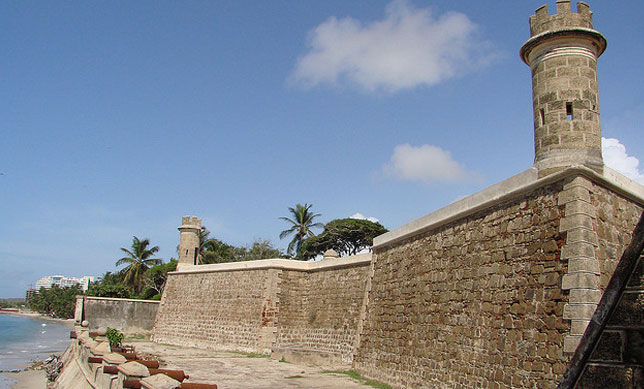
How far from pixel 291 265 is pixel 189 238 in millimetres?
7878

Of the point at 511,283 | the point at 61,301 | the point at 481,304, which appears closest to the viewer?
the point at 511,283

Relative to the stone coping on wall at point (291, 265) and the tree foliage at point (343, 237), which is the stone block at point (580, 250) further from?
the tree foliage at point (343, 237)

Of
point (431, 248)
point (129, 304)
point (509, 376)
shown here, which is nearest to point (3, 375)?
point (129, 304)

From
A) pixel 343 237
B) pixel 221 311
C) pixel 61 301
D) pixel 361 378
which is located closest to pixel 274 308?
pixel 221 311

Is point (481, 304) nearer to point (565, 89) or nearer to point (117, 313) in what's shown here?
point (565, 89)

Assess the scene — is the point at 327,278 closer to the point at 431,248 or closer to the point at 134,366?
the point at 431,248

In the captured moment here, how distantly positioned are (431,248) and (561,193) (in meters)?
3.90

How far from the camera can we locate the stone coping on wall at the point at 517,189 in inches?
282

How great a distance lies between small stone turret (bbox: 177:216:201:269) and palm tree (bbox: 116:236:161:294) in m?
17.6

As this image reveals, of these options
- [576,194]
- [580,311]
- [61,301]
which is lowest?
[61,301]

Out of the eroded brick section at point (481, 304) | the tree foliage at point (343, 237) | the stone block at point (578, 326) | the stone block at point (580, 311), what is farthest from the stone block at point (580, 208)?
the tree foliage at point (343, 237)

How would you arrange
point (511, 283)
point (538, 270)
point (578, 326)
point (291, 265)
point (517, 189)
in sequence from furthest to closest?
point (291, 265) < point (517, 189) < point (511, 283) < point (538, 270) < point (578, 326)

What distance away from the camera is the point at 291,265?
19406 mm

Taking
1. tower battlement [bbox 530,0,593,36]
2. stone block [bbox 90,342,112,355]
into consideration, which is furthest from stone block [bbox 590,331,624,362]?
stone block [bbox 90,342,112,355]
